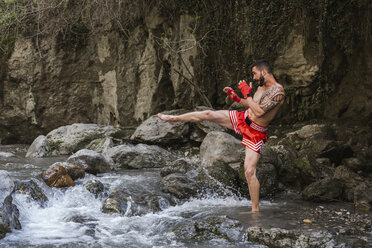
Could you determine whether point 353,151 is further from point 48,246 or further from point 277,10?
point 48,246

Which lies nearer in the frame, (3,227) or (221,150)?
(3,227)

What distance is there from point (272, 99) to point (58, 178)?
375cm

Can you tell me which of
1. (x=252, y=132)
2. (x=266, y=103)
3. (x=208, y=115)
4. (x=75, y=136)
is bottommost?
(x=75, y=136)

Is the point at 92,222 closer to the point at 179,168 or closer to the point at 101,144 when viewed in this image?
the point at 179,168

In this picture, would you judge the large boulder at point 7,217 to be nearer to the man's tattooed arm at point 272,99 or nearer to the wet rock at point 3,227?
the wet rock at point 3,227

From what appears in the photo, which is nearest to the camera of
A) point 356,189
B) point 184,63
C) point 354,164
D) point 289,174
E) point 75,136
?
point 356,189

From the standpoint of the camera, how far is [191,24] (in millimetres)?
11016

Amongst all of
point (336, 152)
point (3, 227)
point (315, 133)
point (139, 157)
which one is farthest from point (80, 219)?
point (315, 133)

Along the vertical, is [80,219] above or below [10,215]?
below

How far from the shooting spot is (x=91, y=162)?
777cm

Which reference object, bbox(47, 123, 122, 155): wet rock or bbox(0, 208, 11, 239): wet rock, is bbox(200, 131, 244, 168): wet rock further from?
bbox(0, 208, 11, 239): wet rock

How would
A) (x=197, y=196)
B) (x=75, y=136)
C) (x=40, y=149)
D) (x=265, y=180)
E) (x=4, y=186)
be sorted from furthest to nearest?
(x=75, y=136), (x=40, y=149), (x=265, y=180), (x=197, y=196), (x=4, y=186)

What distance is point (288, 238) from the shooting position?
4.05m

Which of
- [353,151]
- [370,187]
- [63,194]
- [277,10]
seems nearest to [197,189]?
[63,194]
